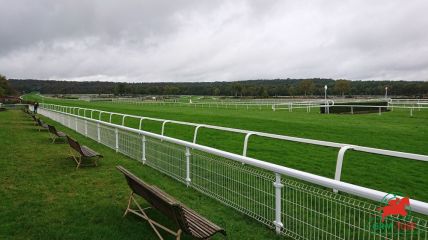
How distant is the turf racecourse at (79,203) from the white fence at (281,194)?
20 centimetres

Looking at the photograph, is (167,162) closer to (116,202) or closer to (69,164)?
(116,202)

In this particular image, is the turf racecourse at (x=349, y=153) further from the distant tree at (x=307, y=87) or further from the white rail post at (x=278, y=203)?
the distant tree at (x=307, y=87)

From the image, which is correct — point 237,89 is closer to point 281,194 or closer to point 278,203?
point 281,194

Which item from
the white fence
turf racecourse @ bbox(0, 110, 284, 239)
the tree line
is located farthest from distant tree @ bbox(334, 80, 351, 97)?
turf racecourse @ bbox(0, 110, 284, 239)

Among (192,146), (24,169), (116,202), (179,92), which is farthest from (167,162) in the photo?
(179,92)

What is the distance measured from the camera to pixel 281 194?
14.2 ft

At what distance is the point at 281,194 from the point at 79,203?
288 centimetres

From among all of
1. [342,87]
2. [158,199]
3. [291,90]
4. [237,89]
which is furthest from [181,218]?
[342,87]

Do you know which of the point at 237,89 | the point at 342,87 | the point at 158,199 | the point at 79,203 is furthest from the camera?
the point at 237,89

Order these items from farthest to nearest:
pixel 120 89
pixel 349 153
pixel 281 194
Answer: pixel 120 89 → pixel 349 153 → pixel 281 194

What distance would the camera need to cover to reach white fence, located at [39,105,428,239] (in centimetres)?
318

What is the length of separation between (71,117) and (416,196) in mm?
14921

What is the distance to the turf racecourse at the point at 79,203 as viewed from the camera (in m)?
4.23

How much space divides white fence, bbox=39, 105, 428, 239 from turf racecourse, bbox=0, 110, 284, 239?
20 centimetres
